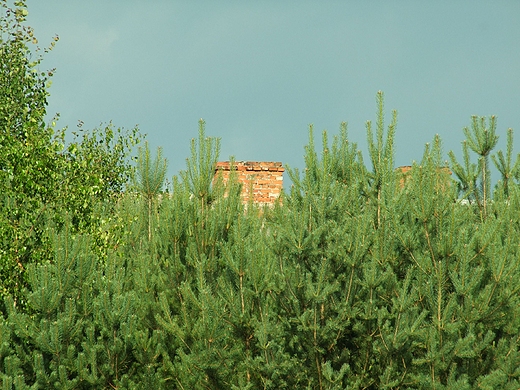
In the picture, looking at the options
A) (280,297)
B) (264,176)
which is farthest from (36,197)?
(264,176)

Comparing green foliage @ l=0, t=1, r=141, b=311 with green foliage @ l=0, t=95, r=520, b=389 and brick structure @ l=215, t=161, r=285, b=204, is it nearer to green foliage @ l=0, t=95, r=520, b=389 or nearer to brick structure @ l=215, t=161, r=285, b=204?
green foliage @ l=0, t=95, r=520, b=389

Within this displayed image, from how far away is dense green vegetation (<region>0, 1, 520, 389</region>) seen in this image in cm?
687

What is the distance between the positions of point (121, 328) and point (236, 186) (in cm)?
220

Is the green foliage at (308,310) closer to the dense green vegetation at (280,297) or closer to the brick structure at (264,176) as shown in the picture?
the dense green vegetation at (280,297)

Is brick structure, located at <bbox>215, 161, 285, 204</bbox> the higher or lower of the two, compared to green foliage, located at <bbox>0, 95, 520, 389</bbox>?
higher

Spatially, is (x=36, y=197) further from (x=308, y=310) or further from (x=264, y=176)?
(x=264, y=176)

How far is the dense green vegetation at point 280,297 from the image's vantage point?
22.5 feet

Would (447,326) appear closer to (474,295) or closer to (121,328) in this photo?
(474,295)

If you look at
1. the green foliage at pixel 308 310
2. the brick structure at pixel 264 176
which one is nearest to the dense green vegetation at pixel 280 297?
the green foliage at pixel 308 310

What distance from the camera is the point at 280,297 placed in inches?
279

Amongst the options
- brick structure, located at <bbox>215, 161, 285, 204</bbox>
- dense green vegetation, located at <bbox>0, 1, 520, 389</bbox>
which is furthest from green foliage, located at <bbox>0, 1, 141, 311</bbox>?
brick structure, located at <bbox>215, 161, 285, 204</bbox>

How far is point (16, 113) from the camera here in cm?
1121

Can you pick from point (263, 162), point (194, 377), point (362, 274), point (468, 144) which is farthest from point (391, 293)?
point (263, 162)

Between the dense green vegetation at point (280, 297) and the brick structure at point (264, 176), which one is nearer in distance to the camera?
the dense green vegetation at point (280, 297)
